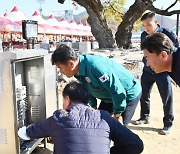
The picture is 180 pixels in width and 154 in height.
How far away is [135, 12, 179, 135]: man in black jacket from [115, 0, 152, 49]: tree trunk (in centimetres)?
896

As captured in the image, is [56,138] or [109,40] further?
[109,40]

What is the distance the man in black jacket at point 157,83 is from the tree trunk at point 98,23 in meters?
7.58

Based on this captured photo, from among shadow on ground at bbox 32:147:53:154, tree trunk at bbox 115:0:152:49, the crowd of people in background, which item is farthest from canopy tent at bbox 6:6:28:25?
the crowd of people in background

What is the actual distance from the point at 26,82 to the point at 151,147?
5.80ft

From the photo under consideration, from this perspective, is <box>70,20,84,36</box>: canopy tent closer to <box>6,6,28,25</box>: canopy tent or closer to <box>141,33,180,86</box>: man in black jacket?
<box>6,6,28,25</box>: canopy tent

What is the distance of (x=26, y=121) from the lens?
11.5 feet

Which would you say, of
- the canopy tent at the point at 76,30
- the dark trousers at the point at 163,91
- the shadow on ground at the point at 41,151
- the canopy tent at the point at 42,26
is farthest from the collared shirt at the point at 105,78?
the canopy tent at the point at 76,30

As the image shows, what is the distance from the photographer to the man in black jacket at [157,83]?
3842mm

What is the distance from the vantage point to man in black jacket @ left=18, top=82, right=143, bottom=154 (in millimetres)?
1861

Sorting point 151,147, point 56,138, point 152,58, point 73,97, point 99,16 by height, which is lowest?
point 151,147

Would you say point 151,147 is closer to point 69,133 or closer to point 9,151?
point 9,151

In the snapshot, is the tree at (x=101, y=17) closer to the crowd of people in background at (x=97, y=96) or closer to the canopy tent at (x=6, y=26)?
the canopy tent at (x=6, y=26)

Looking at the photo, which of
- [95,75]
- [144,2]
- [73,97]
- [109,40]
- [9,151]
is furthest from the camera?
[144,2]

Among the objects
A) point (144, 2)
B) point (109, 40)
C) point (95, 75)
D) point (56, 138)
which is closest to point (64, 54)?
point (95, 75)
